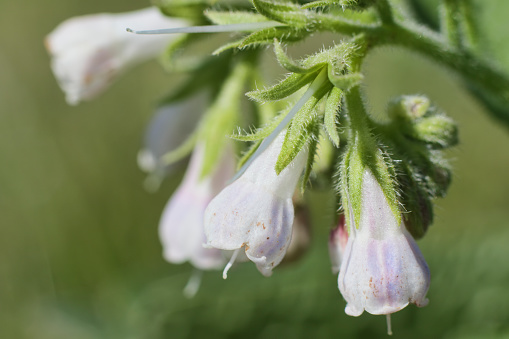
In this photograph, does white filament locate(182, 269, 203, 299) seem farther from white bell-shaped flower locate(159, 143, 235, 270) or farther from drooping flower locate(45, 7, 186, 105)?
drooping flower locate(45, 7, 186, 105)

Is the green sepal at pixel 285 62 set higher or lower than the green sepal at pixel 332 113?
higher

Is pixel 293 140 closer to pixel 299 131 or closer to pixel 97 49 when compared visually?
pixel 299 131

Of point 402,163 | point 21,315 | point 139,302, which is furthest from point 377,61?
point 402,163

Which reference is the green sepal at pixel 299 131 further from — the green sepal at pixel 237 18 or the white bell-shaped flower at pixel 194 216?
the white bell-shaped flower at pixel 194 216

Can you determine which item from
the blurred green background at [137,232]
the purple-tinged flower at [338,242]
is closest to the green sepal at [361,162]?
the purple-tinged flower at [338,242]

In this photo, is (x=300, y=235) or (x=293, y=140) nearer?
(x=293, y=140)

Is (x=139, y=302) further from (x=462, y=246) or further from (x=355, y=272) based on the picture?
(x=355, y=272)

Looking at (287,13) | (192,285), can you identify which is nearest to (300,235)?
(192,285)
